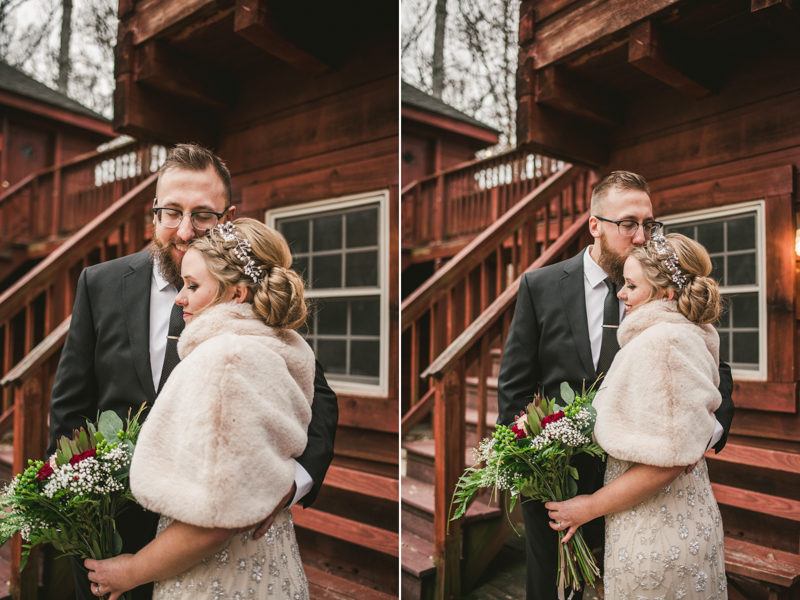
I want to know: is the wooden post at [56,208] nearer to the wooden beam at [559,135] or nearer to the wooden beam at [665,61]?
the wooden beam at [559,135]

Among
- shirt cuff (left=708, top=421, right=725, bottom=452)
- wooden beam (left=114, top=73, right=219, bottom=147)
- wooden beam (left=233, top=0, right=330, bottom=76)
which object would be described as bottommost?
shirt cuff (left=708, top=421, right=725, bottom=452)

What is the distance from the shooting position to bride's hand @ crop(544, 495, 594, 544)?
4.29 feet

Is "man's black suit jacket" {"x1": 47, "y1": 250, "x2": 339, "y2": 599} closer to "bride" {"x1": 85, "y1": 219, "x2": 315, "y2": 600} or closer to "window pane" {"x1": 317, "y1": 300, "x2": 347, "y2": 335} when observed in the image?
"bride" {"x1": 85, "y1": 219, "x2": 315, "y2": 600}

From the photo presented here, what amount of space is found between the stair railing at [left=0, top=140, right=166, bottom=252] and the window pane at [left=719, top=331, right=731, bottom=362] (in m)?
3.81

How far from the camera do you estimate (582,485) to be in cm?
141

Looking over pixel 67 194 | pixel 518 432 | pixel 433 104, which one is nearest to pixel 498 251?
pixel 433 104

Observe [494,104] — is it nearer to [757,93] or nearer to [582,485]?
[757,93]

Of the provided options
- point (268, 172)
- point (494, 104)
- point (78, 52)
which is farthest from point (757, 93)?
point (78, 52)

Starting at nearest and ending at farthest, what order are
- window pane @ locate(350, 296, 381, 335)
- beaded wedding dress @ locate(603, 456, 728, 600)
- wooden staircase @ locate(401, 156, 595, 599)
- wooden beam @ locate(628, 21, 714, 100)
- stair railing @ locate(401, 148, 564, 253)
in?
beaded wedding dress @ locate(603, 456, 728, 600), wooden beam @ locate(628, 21, 714, 100), wooden staircase @ locate(401, 156, 595, 599), window pane @ locate(350, 296, 381, 335), stair railing @ locate(401, 148, 564, 253)

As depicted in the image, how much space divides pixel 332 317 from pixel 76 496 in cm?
152

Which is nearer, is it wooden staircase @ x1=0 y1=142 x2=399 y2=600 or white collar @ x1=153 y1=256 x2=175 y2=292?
white collar @ x1=153 y1=256 x2=175 y2=292

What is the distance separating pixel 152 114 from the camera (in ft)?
8.20

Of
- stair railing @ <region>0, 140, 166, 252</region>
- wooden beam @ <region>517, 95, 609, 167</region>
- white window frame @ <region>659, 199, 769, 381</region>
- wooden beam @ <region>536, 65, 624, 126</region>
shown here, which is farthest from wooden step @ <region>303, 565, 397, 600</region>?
stair railing @ <region>0, 140, 166, 252</region>

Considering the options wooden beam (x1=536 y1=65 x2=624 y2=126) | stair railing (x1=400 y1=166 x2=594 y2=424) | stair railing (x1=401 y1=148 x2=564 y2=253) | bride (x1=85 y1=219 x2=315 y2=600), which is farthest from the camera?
stair railing (x1=401 y1=148 x2=564 y2=253)
